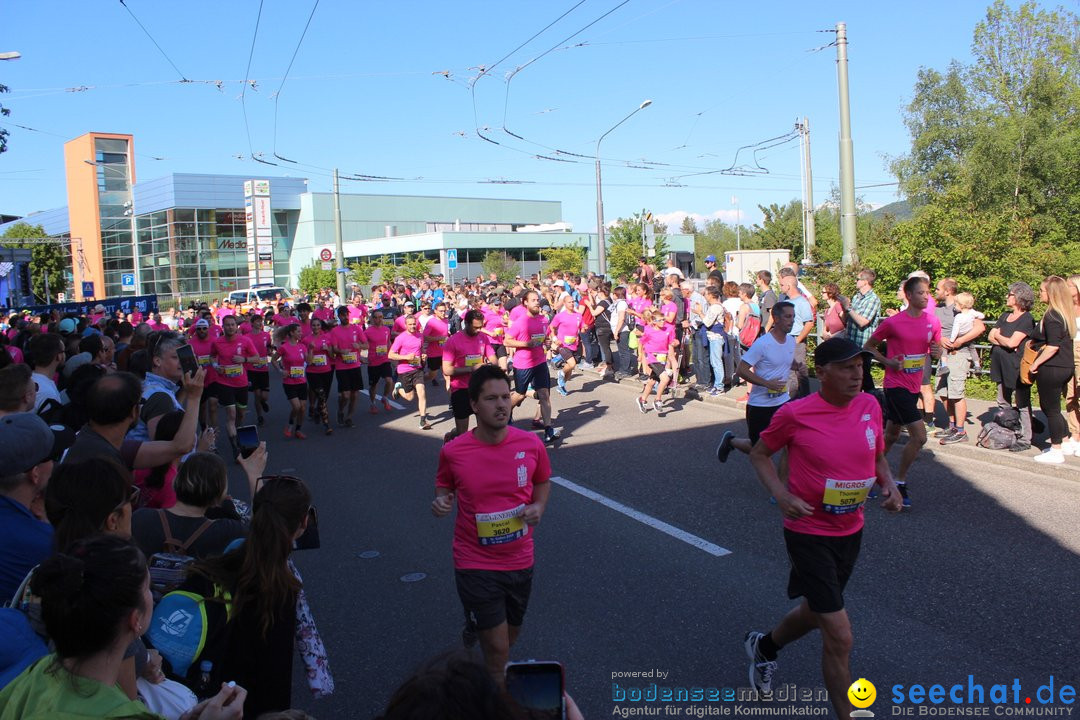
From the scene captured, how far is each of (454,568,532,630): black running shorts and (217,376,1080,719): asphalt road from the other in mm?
690

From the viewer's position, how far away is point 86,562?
216 centimetres

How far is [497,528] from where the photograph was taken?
4016 mm

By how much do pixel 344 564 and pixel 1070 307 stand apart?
24.2ft

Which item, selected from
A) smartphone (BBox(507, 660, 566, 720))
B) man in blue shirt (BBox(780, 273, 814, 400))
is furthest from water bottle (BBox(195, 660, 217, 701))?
man in blue shirt (BBox(780, 273, 814, 400))

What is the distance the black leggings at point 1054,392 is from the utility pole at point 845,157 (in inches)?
281

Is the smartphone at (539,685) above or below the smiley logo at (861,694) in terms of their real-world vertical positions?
above

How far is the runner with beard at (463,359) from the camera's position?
10094 mm

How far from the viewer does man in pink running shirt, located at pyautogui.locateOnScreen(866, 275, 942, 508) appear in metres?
7.36

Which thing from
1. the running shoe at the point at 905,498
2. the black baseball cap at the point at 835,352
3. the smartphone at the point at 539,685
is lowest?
the running shoe at the point at 905,498

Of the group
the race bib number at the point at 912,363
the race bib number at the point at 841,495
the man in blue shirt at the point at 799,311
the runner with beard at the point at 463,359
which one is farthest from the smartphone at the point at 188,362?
the man in blue shirt at the point at 799,311

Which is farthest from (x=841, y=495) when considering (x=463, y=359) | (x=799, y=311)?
(x=799, y=311)

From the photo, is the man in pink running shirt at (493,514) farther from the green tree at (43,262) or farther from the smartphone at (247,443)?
the green tree at (43,262)

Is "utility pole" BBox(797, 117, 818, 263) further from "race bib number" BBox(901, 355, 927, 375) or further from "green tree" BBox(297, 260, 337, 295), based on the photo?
"green tree" BBox(297, 260, 337, 295)

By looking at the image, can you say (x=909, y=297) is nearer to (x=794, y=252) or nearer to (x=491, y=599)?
(x=491, y=599)
